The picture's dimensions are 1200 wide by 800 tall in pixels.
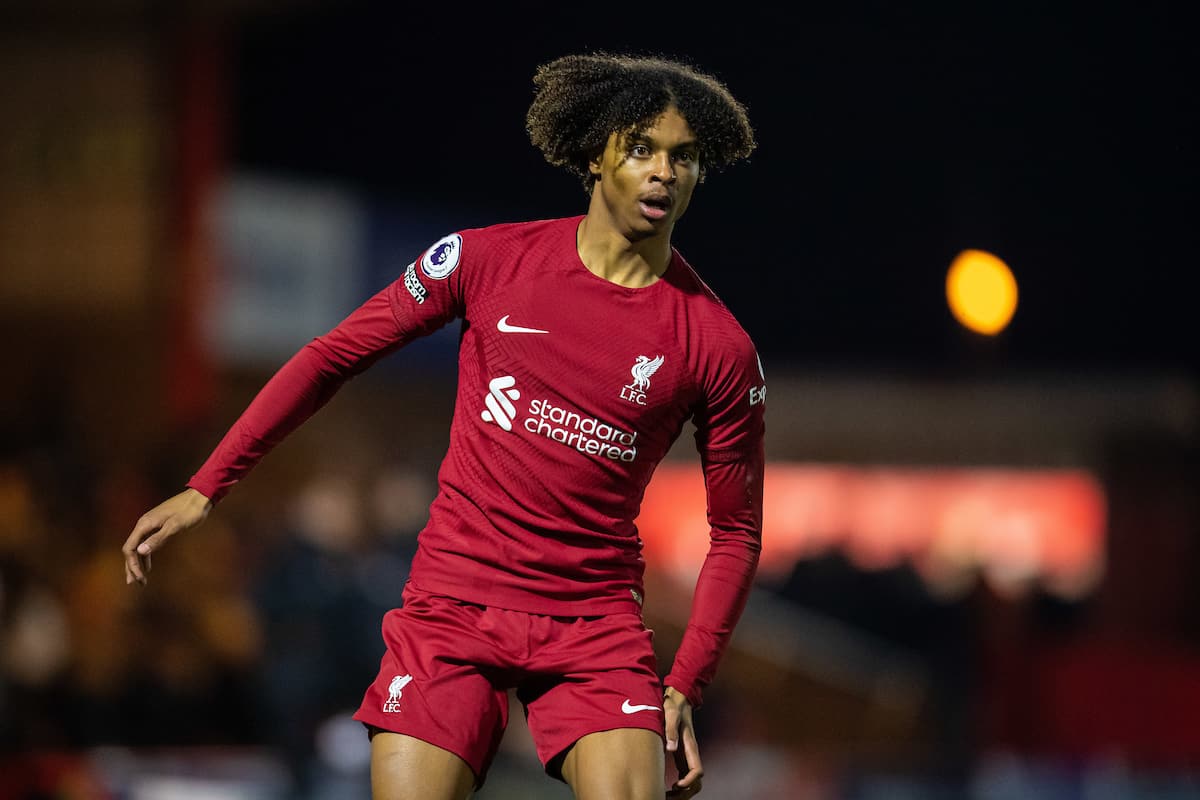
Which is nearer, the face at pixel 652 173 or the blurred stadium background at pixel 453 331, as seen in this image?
the face at pixel 652 173

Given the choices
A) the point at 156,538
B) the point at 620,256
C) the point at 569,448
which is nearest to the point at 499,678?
the point at 569,448

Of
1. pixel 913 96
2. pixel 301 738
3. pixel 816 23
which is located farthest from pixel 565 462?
pixel 913 96

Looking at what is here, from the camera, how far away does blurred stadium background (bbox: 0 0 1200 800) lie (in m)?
6.95

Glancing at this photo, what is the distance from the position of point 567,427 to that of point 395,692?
0.59m

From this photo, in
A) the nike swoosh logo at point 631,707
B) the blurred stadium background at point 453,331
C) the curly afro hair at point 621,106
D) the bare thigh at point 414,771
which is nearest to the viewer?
the bare thigh at point 414,771

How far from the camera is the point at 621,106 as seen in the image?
9.93 feet

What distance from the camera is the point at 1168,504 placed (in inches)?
470

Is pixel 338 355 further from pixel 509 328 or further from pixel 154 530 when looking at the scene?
pixel 154 530

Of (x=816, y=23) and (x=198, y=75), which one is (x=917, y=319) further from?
(x=198, y=75)

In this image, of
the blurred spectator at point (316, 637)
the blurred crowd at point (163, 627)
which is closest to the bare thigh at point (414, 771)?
the blurred crowd at point (163, 627)

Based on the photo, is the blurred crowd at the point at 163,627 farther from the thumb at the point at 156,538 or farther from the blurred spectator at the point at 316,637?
the thumb at the point at 156,538

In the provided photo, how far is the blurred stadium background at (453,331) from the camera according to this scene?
22.8 feet

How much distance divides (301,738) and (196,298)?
14.4 feet

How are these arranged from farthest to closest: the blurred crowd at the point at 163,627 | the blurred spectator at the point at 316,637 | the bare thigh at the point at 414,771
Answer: the blurred spectator at the point at 316,637, the blurred crowd at the point at 163,627, the bare thigh at the point at 414,771
